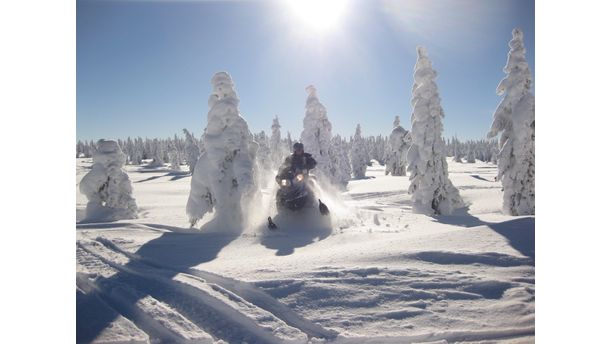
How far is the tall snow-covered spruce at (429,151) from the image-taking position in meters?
18.4

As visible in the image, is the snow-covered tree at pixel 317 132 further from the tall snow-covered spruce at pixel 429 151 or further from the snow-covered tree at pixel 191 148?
the snow-covered tree at pixel 191 148

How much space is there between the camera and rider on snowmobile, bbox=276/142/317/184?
32.8 feet

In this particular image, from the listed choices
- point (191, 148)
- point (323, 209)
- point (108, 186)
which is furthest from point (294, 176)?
point (191, 148)

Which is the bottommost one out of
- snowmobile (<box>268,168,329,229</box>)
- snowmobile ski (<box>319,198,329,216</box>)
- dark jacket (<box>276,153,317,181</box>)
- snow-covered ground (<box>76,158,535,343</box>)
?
snow-covered ground (<box>76,158,535,343</box>)

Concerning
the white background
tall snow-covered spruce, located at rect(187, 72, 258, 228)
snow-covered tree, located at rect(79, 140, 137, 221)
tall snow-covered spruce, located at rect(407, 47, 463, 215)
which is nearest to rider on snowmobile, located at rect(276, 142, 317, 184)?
tall snow-covered spruce, located at rect(187, 72, 258, 228)

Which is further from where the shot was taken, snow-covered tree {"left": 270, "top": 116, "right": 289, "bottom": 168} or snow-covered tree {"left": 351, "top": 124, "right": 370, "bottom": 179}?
snow-covered tree {"left": 270, "top": 116, "right": 289, "bottom": 168}

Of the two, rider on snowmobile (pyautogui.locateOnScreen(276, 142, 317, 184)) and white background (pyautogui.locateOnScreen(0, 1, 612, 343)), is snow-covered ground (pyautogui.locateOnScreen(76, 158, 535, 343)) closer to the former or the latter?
white background (pyautogui.locateOnScreen(0, 1, 612, 343))

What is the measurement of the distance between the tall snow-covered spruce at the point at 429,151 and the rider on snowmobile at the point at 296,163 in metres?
10.5

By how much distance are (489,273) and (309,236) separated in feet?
13.9

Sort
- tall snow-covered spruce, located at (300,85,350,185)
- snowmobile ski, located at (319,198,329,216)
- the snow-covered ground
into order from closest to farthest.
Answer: the snow-covered ground → snowmobile ski, located at (319,198,329,216) → tall snow-covered spruce, located at (300,85,350,185)

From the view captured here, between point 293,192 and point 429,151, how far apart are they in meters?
11.3
